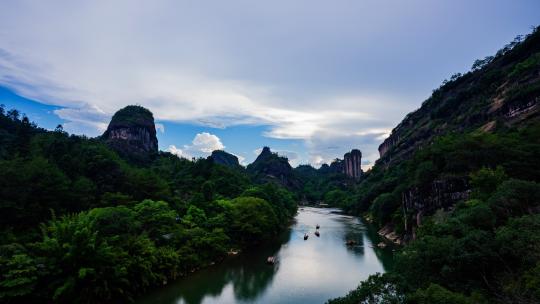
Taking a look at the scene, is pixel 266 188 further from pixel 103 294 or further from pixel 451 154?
pixel 103 294

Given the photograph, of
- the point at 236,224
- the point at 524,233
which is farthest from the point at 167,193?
the point at 524,233

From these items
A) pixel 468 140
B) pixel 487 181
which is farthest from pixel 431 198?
pixel 487 181

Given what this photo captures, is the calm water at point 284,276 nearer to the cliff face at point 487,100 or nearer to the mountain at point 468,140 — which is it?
the mountain at point 468,140

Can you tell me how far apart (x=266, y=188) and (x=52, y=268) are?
163 feet

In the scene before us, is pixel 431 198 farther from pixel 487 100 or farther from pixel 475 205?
pixel 487 100

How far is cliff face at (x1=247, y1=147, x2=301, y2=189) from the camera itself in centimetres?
16775

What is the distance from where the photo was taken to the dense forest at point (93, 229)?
64.8ft

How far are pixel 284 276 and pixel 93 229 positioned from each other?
16759 millimetres

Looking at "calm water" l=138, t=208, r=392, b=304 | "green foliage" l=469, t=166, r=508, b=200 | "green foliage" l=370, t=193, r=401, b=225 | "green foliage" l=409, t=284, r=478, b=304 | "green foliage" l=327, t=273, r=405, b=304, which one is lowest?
"calm water" l=138, t=208, r=392, b=304

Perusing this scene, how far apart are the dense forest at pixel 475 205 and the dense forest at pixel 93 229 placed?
50.2 feet

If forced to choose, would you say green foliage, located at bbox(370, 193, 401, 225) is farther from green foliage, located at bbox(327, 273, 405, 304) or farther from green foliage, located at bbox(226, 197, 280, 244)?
green foliage, located at bbox(327, 273, 405, 304)

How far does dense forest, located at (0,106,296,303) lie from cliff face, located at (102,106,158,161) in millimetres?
60876

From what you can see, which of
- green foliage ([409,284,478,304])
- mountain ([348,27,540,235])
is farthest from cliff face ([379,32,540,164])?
green foliage ([409,284,478,304])

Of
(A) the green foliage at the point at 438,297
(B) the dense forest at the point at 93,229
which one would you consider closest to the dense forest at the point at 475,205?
(A) the green foliage at the point at 438,297
